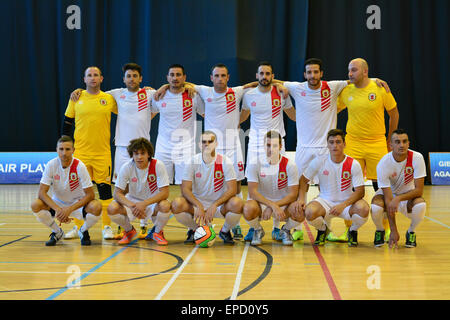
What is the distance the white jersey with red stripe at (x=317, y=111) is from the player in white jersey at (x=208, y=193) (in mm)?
1154

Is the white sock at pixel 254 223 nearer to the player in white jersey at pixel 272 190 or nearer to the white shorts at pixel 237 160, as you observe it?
the player in white jersey at pixel 272 190

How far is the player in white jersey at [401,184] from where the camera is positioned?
5.75 m

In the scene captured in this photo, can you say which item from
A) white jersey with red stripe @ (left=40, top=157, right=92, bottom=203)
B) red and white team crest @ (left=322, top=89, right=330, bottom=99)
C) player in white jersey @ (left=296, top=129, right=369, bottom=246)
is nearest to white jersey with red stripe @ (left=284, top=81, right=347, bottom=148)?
red and white team crest @ (left=322, top=89, right=330, bottom=99)

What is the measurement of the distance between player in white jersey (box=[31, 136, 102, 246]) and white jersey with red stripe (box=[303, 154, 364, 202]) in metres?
2.45

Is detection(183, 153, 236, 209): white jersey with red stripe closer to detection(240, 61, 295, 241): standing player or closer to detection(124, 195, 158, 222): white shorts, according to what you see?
detection(124, 195, 158, 222): white shorts

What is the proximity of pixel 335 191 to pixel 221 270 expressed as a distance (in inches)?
73.8

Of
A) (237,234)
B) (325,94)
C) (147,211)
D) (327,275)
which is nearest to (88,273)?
(147,211)

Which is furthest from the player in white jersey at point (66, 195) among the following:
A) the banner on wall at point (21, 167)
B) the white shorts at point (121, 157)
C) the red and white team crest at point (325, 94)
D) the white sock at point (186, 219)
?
the banner on wall at point (21, 167)

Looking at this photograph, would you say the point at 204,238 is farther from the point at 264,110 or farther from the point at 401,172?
the point at 401,172

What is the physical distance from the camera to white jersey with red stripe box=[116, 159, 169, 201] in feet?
19.7

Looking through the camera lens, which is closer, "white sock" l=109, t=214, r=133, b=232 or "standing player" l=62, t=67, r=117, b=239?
"white sock" l=109, t=214, r=133, b=232
